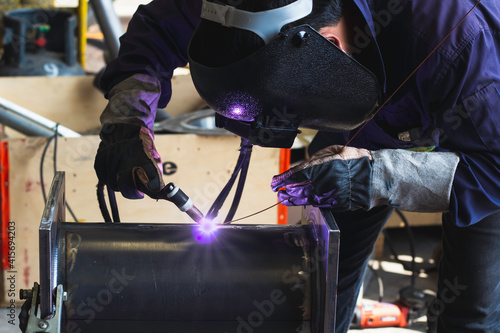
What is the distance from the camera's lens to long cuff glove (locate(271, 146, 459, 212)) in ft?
3.85

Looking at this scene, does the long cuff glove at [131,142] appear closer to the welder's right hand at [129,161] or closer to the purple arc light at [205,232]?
the welder's right hand at [129,161]

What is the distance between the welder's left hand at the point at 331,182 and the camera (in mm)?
1171

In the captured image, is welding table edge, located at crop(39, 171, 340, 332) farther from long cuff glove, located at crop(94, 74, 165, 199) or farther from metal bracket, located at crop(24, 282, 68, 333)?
long cuff glove, located at crop(94, 74, 165, 199)

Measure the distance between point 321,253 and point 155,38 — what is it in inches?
27.0

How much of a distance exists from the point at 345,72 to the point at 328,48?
0.22 ft

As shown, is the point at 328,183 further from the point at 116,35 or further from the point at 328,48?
the point at 116,35

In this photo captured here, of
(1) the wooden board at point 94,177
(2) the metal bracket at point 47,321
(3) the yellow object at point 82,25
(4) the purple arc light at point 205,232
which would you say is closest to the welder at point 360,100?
(4) the purple arc light at point 205,232

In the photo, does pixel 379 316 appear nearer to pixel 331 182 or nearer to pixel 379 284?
pixel 379 284

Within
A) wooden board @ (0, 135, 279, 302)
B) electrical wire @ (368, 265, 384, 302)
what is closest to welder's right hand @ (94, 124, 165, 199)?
wooden board @ (0, 135, 279, 302)

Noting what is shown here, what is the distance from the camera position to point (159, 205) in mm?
2387

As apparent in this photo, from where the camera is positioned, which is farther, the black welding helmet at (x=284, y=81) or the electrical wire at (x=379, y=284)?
the electrical wire at (x=379, y=284)

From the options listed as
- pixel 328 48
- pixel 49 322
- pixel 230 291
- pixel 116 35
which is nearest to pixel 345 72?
pixel 328 48

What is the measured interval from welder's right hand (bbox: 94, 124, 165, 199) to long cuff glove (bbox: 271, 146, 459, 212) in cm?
29

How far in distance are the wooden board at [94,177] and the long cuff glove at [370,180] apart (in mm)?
1139
